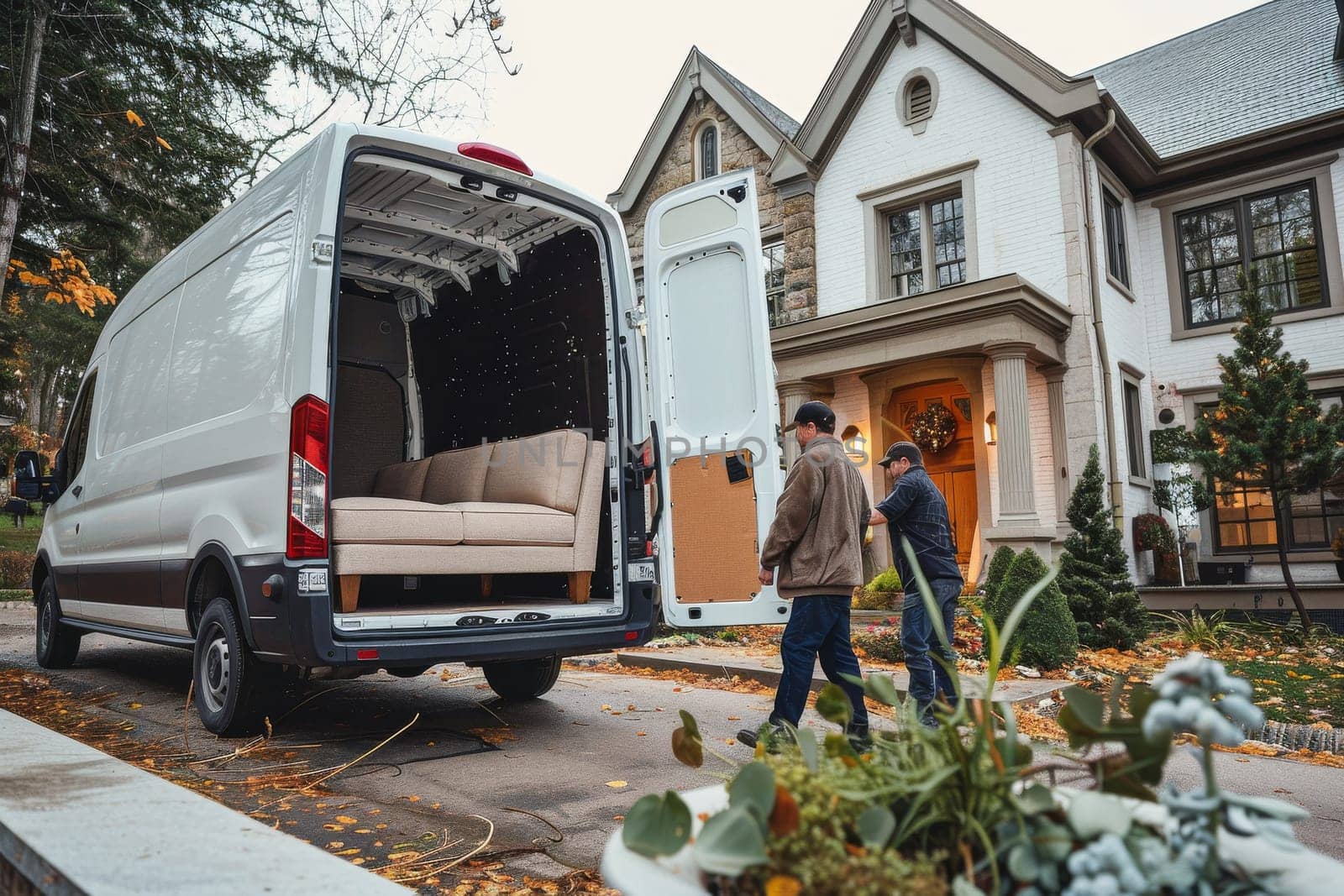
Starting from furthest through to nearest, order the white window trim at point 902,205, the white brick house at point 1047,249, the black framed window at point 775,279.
→ the black framed window at point 775,279 → the white window trim at point 902,205 → the white brick house at point 1047,249

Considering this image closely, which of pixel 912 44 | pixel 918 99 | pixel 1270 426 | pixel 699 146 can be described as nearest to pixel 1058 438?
Result: pixel 1270 426

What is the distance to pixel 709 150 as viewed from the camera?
16219 mm

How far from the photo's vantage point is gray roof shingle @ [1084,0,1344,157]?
12758mm

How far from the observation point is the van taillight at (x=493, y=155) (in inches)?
181

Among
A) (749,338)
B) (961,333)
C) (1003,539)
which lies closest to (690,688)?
(749,338)

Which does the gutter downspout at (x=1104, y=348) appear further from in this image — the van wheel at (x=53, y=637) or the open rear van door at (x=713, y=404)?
the van wheel at (x=53, y=637)

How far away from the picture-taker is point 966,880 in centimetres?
103

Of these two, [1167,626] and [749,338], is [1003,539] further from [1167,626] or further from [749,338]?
[749,338]

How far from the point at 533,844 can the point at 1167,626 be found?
1002 centimetres

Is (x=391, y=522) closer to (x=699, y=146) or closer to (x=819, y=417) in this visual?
(x=819, y=417)

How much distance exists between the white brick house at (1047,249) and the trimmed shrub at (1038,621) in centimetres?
405

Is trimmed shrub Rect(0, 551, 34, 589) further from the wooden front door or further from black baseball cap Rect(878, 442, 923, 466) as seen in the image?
black baseball cap Rect(878, 442, 923, 466)

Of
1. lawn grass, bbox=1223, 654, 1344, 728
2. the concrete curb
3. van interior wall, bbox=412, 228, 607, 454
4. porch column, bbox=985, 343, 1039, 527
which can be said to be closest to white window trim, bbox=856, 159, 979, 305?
porch column, bbox=985, 343, 1039, 527

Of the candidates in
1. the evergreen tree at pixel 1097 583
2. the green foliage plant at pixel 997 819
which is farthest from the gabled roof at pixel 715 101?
the green foliage plant at pixel 997 819
